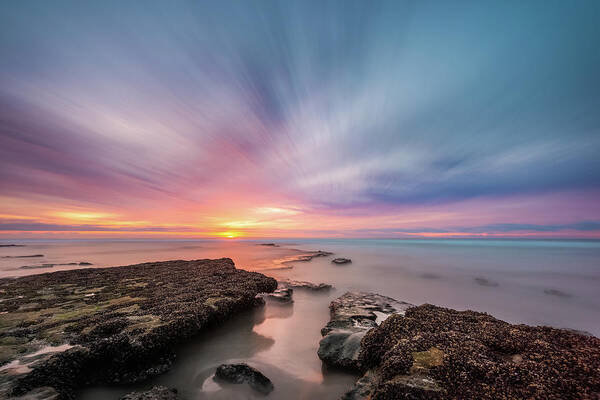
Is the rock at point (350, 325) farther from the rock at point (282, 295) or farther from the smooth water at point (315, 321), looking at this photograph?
the rock at point (282, 295)

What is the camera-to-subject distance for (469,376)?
14.1 feet

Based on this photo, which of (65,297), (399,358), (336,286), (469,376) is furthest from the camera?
(336,286)

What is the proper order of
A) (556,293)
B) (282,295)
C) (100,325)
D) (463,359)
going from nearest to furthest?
(463,359), (100,325), (282,295), (556,293)

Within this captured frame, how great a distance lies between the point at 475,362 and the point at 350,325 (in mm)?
5378

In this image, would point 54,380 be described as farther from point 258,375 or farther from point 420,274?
point 420,274

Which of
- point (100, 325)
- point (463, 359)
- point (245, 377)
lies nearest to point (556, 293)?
point (463, 359)

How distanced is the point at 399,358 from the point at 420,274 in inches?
1037

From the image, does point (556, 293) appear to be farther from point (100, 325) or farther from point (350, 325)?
point (100, 325)

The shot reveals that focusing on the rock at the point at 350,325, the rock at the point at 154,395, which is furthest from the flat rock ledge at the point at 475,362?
the rock at the point at 154,395

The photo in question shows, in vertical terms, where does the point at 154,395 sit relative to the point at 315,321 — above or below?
above

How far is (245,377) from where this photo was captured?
251 inches

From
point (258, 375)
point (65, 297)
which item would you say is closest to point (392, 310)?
point (258, 375)

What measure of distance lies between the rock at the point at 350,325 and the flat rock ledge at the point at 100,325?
4.85m

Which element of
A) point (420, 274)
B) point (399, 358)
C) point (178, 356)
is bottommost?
point (420, 274)
